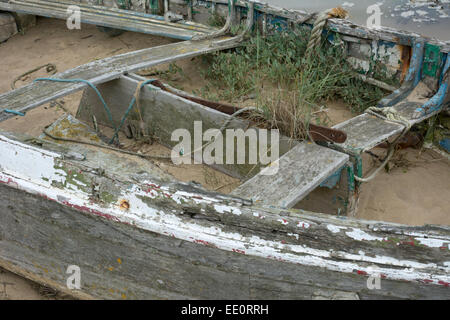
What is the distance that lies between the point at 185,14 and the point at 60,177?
127 inches

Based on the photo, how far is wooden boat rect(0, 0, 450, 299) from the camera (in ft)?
6.07

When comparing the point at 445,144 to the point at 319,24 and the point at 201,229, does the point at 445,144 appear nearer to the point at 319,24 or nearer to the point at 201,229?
the point at 319,24

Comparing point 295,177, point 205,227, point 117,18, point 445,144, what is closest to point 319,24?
point 445,144

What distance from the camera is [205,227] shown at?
202 centimetres

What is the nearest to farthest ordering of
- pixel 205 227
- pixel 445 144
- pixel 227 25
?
pixel 205 227, pixel 445 144, pixel 227 25

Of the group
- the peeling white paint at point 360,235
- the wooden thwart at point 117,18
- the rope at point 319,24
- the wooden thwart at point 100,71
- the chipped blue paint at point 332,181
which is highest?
the rope at point 319,24

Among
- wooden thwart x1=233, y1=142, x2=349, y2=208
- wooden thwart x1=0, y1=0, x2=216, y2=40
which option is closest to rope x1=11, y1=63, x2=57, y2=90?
wooden thwart x1=0, y1=0, x2=216, y2=40

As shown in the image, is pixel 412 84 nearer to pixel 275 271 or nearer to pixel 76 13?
pixel 275 271

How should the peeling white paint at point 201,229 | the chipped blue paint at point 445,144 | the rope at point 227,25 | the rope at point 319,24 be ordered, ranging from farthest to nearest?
1. the rope at point 227,25
2. the rope at point 319,24
3. the chipped blue paint at point 445,144
4. the peeling white paint at point 201,229

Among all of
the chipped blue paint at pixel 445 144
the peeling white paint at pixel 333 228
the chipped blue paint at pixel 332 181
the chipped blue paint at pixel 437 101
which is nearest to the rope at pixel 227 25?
the chipped blue paint at pixel 437 101

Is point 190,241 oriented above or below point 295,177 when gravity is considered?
below

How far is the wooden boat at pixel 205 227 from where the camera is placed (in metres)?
1.85

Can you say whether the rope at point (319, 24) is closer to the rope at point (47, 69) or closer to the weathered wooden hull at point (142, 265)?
the weathered wooden hull at point (142, 265)

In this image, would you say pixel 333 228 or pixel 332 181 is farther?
pixel 332 181
